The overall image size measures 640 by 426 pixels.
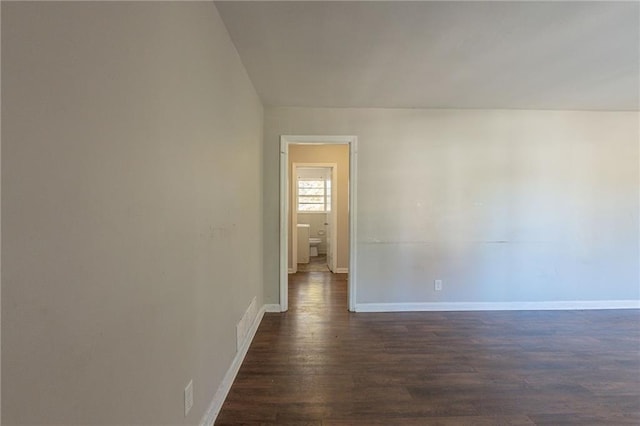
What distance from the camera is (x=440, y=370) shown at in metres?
2.62

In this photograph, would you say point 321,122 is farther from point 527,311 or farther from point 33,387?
point 33,387

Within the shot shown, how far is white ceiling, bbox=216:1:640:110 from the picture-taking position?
6.68 ft

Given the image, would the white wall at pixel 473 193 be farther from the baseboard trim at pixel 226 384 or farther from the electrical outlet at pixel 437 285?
the baseboard trim at pixel 226 384

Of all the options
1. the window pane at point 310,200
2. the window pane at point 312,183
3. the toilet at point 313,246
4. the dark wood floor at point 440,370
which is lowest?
the dark wood floor at point 440,370

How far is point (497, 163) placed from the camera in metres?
4.14

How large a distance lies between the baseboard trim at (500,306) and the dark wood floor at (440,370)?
0.14 meters

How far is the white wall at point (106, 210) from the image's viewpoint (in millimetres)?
695

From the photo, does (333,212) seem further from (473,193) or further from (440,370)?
(440,370)

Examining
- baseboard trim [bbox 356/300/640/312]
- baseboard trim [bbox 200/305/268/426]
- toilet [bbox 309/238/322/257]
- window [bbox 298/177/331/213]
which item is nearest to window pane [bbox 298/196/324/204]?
window [bbox 298/177/331/213]

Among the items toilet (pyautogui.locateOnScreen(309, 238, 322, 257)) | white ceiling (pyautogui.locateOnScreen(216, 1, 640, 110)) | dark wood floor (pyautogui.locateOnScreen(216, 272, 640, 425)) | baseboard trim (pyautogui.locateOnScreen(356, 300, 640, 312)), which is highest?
white ceiling (pyautogui.locateOnScreen(216, 1, 640, 110))

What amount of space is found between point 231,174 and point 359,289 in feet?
7.67

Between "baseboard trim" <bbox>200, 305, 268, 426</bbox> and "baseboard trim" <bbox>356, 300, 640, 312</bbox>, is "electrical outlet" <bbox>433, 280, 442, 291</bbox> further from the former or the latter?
"baseboard trim" <bbox>200, 305, 268, 426</bbox>

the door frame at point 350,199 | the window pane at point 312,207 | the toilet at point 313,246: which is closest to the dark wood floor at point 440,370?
the door frame at point 350,199

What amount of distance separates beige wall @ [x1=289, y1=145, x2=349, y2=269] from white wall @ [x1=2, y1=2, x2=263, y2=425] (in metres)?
4.38
